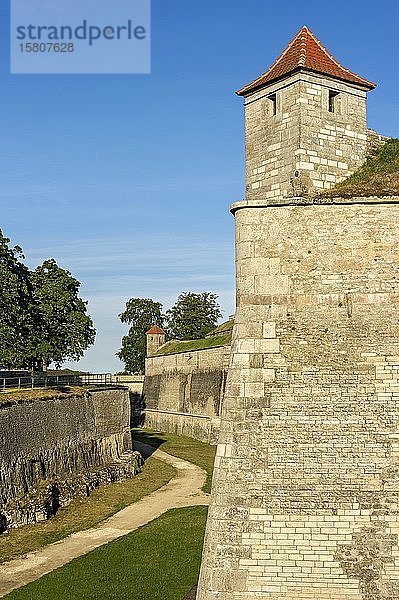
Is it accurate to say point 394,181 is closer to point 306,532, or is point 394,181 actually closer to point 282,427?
point 282,427

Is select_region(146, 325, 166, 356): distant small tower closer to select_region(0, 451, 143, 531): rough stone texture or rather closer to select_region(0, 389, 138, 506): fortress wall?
select_region(0, 389, 138, 506): fortress wall

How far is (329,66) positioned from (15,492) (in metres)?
19.1

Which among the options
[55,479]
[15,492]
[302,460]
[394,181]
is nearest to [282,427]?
[302,460]

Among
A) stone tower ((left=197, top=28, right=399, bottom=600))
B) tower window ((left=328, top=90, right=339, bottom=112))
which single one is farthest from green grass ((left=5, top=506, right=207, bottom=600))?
tower window ((left=328, top=90, right=339, bottom=112))

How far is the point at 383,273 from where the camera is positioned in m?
15.8

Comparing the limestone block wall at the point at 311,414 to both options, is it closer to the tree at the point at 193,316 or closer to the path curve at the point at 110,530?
the path curve at the point at 110,530

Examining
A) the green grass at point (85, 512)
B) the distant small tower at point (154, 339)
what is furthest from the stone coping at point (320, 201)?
the distant small tower at point (154, 339)

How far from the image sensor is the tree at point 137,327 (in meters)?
96.3

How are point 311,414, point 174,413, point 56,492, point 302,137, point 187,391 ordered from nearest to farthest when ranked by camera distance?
point 311,414 < point 302,137 < point 56,492 < point 187,391 < point 174,413

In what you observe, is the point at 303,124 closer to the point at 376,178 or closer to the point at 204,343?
the point at 376,178

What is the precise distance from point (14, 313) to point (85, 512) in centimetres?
1861

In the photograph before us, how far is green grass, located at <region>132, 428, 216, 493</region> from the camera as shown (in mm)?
40844

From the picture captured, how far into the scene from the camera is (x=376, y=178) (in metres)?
A: 17.3

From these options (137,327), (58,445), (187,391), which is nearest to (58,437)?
(58,445)
